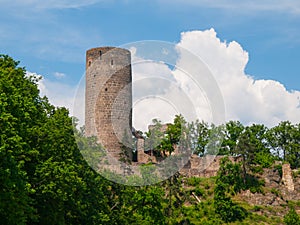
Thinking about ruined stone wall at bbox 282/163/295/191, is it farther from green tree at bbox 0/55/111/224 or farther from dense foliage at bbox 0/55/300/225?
green tree at bbox 0/55/111/224

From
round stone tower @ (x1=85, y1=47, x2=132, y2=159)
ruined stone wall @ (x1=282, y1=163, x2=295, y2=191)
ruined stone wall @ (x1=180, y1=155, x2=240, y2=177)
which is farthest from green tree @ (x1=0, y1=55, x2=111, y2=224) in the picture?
ruined stone wall @ (x1=282, y1=163, x2=295, y2=191)

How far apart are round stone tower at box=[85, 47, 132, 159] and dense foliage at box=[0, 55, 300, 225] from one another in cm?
456

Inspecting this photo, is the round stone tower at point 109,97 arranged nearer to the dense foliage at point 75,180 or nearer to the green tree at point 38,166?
the dense foliage at point 75,180

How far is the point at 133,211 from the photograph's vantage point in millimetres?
31172

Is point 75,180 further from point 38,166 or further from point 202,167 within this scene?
point 202,167

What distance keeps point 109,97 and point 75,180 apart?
22202 mm

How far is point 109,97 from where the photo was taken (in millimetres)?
44094

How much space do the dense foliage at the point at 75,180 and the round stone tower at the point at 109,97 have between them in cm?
456

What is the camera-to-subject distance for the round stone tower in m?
43.6

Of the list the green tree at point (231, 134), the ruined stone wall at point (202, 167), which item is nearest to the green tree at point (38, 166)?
the ruined stone wall at point (202, 167)

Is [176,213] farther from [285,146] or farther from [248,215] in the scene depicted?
[285,146]

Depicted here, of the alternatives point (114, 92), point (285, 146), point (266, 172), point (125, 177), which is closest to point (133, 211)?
point (125, 177)

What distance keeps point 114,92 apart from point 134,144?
6.14m

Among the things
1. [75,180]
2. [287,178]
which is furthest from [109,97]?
[75,180]
